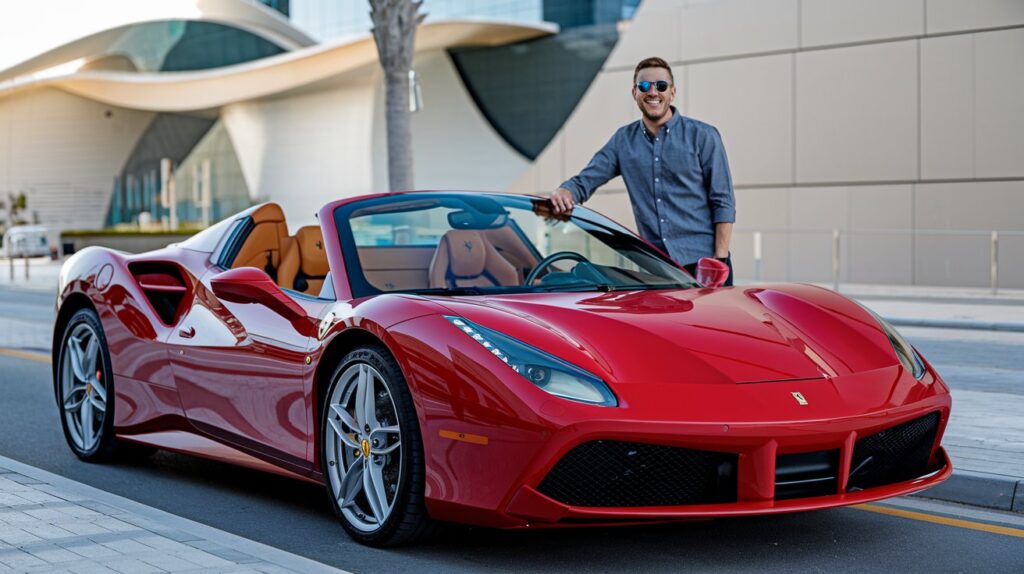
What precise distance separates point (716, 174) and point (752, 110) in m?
20.9

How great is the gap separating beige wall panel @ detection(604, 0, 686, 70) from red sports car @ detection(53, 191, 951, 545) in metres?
22.6

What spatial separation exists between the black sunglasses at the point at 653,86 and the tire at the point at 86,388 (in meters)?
2.76

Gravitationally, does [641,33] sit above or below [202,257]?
above

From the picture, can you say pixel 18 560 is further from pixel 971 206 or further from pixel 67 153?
pixel 67 153

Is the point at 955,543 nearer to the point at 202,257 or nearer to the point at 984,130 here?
the point at 202,257

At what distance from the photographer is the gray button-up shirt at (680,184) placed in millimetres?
6566

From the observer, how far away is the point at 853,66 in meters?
25.3

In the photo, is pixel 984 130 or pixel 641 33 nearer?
pixel 984 130

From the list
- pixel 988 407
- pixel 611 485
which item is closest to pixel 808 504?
pixel 611 485

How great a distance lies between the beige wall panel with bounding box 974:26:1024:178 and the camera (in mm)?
23406

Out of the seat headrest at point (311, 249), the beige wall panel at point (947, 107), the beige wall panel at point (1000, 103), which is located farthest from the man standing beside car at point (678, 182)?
the beige wall panel at point (947, 107)

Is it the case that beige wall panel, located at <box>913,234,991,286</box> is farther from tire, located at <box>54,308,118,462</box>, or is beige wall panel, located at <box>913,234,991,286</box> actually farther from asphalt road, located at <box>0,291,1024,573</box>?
tire, located at <box>54,308,118,462</box>

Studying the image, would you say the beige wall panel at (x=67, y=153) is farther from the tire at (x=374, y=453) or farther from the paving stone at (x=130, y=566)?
the paving stone at (x=130, y=566)

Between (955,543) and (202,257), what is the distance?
11.1ft
